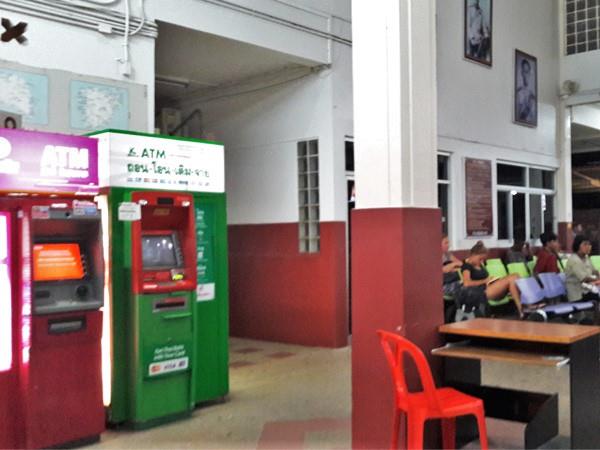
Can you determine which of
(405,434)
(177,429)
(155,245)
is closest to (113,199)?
(155,245)

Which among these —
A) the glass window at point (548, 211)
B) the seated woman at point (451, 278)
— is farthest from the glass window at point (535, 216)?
the seated woman at point (451, 278)

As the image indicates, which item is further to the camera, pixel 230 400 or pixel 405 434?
pixel 230 400

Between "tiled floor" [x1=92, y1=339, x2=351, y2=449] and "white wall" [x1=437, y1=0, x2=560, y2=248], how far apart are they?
12.8 ft

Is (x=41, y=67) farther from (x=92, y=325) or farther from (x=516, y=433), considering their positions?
(x=516, y=433)

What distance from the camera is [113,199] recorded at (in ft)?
14.0

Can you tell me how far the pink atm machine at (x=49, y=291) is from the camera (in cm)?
363

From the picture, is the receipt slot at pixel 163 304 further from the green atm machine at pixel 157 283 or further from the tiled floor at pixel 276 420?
the tiled floor at pixel 276 420

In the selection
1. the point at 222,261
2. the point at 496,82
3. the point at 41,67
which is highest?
the point at 496,82

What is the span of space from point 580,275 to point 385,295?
4.85 m

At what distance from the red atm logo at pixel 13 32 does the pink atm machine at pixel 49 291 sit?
1.26m

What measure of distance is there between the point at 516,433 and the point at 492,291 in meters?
3.40

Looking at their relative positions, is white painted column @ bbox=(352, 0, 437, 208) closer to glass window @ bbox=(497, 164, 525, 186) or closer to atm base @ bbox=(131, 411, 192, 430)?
atm base @ bbox=(131, 411, 192, 430)

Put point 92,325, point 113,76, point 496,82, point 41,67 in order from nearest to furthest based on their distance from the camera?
point 92,325
point 41,67
point 113,76
point 496,82

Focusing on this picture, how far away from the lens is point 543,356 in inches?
130
